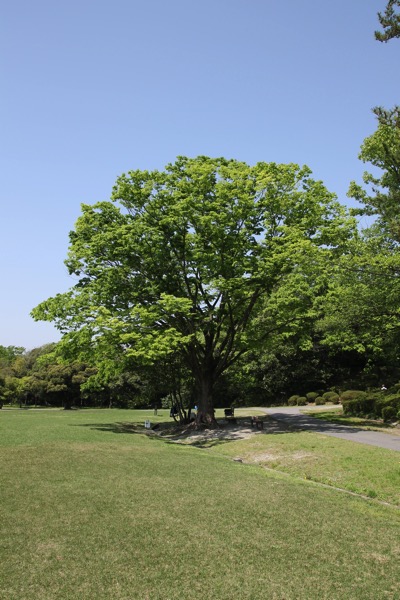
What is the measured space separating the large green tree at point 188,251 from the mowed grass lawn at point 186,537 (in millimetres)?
12561

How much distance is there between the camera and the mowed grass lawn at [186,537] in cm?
577

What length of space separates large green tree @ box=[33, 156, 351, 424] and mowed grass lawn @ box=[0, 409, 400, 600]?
1256 centimetres

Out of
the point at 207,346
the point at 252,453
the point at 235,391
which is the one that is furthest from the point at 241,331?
the point at 235,391

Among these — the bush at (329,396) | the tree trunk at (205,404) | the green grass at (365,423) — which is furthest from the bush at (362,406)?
the bush at (329,396)

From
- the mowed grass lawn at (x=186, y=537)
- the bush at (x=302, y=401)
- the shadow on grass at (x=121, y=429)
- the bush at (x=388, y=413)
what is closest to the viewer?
the mowed grass lawn at (x=186, y=537)

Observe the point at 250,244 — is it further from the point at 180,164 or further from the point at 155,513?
the point at 155,513

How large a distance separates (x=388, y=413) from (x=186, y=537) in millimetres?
19760

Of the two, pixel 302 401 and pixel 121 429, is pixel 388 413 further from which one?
pixel 302 401

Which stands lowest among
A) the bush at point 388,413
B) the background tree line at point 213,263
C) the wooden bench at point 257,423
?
the wooden bench at point 257,423

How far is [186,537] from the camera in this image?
7.47m

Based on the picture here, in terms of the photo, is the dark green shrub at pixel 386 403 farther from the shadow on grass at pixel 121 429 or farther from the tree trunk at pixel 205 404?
the shadow on grass at pixel 121 429

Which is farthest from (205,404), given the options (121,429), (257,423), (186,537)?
(186,537)

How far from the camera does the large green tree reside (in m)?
24.5

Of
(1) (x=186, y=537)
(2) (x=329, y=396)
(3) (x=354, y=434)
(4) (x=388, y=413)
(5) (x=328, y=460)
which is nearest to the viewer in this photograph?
(1) (x=186, y=537)
